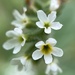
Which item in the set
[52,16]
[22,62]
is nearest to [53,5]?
[52,16]

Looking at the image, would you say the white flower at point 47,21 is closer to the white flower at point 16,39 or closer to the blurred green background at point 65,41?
the white flower at point 16,39

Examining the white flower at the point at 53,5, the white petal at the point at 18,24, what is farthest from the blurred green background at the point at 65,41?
the white petal at the point at 18,24

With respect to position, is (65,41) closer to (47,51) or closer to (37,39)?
(37,39)

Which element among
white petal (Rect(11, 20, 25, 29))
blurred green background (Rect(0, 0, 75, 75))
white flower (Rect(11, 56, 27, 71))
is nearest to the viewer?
white flower (Rect(11, 56, 27, 71))

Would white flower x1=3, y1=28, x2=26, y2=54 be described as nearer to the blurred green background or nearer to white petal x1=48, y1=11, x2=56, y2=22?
white petal x1=48, y1=11, x2=56, y2=22

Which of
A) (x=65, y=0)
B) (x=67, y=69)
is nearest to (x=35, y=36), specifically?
(x=65, y=0)

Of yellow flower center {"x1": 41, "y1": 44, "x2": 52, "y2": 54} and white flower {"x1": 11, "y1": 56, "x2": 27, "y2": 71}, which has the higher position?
yellow flower center {"x1": 41, "y1": 44, "x2": 52, "y2": 54}

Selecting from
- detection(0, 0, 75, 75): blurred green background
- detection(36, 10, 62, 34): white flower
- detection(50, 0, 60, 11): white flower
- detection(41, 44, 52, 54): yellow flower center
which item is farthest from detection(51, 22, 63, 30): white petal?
detection(0, 0, 75, 75): blurred green background

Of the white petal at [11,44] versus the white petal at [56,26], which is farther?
the white petal at [11,44]
